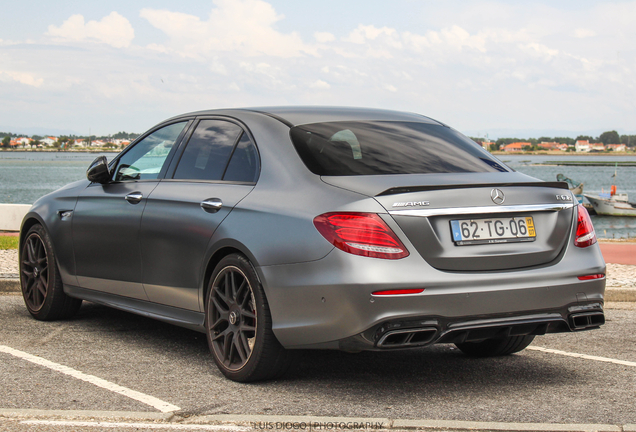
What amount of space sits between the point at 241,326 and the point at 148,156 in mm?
1861

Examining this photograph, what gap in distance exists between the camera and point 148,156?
5.85 metres

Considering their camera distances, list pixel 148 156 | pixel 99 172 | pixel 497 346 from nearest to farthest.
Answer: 1. pixel 497 346
2. pixel 148 156
3. pixel 99 172

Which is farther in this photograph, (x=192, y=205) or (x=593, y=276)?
(x=192, y=205)

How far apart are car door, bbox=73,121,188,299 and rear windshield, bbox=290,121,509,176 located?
1.35 m

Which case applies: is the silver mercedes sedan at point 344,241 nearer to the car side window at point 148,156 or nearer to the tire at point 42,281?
the car side window at point 148,156

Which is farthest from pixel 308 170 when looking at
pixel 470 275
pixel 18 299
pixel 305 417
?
pixel 18 299

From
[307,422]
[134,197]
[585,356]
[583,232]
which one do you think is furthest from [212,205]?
[585,356]

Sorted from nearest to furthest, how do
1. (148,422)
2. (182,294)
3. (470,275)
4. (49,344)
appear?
(148,422)
(470,275)
(182,294)
(49,344)

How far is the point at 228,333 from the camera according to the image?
471 cm

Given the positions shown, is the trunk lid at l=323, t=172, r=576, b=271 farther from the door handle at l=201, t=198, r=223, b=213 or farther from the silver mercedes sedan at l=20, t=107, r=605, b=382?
the door handle at l=201, t=198, r=223, b=213

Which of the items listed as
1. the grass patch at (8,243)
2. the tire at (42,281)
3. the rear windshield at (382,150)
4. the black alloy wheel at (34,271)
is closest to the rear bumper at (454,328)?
the rear windshield at (382,150)

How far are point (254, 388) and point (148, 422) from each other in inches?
33.1

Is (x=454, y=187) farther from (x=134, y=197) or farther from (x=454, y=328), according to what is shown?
(x=134, y=197)

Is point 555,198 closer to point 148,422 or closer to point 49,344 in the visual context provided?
point 148,422
